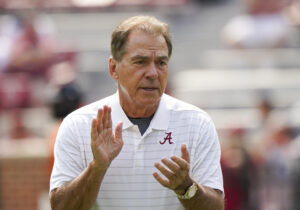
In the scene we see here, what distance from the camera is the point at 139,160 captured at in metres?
4.00

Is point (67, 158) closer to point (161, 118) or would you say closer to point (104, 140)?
point (104, 140)

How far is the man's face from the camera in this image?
396cm

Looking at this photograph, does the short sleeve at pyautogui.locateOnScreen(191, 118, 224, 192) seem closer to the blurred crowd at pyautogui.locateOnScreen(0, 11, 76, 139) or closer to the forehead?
the forehead

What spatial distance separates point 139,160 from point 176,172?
39 centimetres

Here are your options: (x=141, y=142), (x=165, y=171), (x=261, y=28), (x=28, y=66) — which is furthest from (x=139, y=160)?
(x=261, y=28)

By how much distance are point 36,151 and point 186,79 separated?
3.06m

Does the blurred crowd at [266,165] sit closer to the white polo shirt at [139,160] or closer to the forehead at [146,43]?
the white polo shirt at [139,160]

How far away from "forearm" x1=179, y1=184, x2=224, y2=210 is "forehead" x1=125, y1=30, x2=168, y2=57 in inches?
26.7

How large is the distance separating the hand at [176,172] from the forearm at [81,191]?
0.91ft

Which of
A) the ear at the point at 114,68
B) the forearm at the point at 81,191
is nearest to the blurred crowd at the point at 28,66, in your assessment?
the ear at the point at 114,68

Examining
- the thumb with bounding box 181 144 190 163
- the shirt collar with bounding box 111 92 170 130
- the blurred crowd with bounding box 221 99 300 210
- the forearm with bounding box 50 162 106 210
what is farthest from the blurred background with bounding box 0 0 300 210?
the thumb with bounding box 181 144 190 163

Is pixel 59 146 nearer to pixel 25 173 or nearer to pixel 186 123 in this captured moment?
pixel 186 123

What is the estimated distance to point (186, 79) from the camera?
39.9ft

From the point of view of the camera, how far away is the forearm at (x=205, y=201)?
3.80 meters
